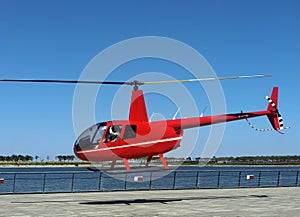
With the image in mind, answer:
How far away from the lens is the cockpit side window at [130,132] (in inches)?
794

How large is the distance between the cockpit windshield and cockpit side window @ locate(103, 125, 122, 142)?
242 mm

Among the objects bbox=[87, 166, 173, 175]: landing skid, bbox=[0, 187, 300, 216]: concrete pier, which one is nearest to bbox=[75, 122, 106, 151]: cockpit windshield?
bbox=[87, 166, 173, 175]: landing skid

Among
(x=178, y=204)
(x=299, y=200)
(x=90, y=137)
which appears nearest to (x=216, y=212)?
(x=178, y=204)

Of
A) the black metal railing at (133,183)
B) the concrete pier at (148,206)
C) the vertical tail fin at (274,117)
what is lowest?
the concrete pier at (148,206)

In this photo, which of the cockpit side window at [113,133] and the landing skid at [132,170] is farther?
the cockpit side window at [113,133]

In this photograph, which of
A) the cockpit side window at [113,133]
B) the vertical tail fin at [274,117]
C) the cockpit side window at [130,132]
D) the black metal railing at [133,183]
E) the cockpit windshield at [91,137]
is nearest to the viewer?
the cockpit windshield at [91,137]

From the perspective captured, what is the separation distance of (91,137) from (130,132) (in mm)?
1772

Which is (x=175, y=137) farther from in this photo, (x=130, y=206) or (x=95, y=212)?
(x=95, y=212)

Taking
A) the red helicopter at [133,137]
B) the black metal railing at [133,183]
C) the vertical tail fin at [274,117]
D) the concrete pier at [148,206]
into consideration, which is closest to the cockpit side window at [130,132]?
the red helicopter at [133,137]

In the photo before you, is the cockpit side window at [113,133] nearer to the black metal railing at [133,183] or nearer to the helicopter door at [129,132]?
the helicopter door at [129,132]

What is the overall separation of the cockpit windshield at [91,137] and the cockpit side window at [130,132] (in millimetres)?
1014

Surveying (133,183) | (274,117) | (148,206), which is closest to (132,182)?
(133,183)

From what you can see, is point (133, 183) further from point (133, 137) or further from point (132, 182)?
point (133, 137)

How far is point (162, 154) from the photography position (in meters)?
21.6
